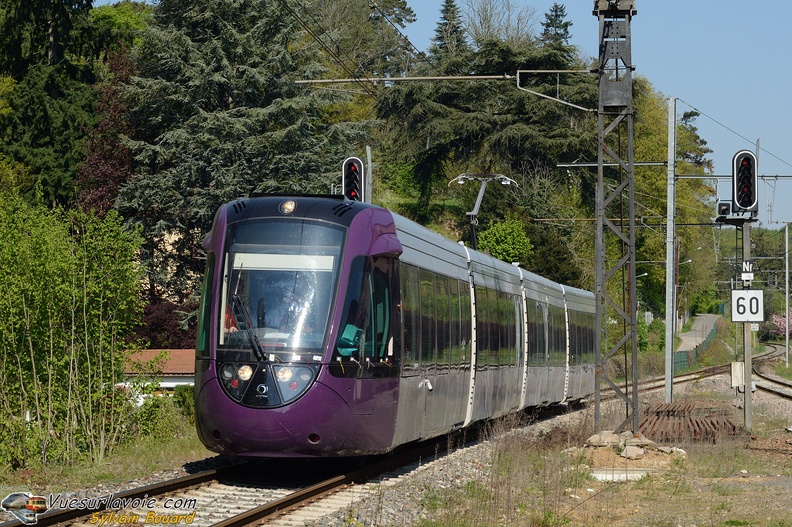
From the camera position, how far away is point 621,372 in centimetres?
5653

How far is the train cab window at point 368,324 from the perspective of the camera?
509 inches

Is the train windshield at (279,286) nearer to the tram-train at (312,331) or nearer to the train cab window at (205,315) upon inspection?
the tram-train at (312,331)

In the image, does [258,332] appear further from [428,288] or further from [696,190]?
[696,190]

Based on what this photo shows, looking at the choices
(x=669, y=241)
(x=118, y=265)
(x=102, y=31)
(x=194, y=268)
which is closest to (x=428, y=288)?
(x=118, y=265)

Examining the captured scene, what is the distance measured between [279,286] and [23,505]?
3659mm

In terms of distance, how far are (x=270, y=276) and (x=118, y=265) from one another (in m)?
5.93

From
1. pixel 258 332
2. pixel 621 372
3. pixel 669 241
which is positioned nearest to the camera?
pixel 258 332

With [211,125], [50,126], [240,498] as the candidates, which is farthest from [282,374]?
[50,126]

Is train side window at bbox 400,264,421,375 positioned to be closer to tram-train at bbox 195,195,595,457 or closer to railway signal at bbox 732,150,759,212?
tram-train at bbox 195,195,595,457

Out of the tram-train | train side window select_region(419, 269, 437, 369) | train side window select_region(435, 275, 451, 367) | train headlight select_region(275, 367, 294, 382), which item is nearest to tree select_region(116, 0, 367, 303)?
train side window select_region(435, 275, 451, 367)

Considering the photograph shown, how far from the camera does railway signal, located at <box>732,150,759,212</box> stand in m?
21.2

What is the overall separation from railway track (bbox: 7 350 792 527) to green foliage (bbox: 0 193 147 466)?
377cm

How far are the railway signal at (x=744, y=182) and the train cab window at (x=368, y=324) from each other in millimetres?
9577

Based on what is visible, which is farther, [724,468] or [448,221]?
[448,221]
